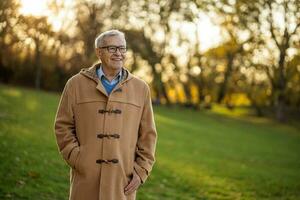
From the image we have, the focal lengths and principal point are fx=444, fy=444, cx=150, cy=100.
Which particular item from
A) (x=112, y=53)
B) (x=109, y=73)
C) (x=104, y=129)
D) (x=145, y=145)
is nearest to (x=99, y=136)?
(x=104, y=129)

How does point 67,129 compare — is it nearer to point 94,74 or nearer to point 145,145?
point 94,74

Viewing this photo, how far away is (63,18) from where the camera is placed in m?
31.0

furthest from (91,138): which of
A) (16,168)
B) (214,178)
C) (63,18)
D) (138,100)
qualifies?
(63,18)

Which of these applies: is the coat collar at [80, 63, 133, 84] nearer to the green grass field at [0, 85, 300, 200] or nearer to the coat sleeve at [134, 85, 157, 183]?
the coat sleeve at [134, 85, 157, 183]

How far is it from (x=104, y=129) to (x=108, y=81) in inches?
19.4

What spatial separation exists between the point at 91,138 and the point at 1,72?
34186mm

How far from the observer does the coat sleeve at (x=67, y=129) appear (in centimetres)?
423

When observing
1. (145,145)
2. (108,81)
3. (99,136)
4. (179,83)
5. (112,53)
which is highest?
(112,53)

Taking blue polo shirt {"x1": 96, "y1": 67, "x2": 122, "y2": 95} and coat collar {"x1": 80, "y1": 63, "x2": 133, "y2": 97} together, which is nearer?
coat collar {"x1": 80, "y1": 63, "x2": 133, "y2": 97}

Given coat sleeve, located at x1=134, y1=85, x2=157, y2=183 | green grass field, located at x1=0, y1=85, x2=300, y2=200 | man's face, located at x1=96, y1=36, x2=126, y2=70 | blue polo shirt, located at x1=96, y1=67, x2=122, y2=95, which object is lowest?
green grass field, located at x1=0, y1=85, x2=300, y2=200

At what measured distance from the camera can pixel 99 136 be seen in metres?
4.21

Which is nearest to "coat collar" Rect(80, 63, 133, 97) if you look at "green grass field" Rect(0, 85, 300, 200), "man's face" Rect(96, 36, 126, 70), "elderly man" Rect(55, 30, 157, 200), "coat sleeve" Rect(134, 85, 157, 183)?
"elderly man" Rect(55, 30, 157, 200)

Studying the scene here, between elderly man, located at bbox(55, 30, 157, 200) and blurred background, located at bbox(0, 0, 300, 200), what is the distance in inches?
141

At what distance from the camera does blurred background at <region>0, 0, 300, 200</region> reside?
33.1ft
